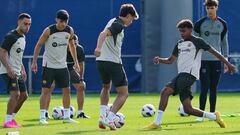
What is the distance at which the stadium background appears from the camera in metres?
27.8

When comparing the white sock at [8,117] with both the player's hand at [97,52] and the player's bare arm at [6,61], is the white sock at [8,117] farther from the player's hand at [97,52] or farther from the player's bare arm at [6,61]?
the player's hand at [97,52]

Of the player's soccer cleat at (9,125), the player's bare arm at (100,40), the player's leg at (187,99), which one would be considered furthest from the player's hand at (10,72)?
the player's leg at (187,99)

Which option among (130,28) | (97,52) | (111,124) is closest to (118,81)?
(111,124)

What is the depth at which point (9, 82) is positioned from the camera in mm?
14320

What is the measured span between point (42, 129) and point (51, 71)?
77.4 inches

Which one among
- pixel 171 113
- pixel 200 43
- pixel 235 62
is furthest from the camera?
pixel 235 62

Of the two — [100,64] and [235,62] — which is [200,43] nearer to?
[100,64]

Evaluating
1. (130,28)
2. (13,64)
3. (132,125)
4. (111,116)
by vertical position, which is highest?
(130,28)

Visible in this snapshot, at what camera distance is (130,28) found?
92.3 feet

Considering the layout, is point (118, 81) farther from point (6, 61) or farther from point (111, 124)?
point (6, 61)

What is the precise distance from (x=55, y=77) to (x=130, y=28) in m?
13.1

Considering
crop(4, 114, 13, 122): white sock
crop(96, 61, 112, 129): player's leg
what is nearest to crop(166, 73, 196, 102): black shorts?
crop(96, 61, 112, 129): player's leg

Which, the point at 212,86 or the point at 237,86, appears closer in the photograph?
the point at 212,86

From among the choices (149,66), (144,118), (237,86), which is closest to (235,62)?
(237,86)
